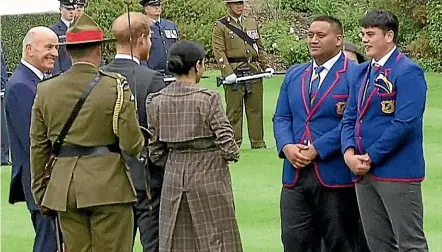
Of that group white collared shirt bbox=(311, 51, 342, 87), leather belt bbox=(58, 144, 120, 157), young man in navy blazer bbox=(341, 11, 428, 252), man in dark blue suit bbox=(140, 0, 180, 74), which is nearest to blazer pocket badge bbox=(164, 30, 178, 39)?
man in dark blue suit bbox=(140, 0, 180, 74)

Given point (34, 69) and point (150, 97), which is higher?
point (34, 69)

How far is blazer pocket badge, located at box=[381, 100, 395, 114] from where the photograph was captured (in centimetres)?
646

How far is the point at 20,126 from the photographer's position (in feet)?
23.2

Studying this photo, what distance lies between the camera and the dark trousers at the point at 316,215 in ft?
22.8

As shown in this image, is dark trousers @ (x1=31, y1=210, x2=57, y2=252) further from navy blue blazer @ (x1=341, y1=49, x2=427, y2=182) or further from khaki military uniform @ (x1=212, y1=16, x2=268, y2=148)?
khaki military uniform @ (x1=212, y1=16, x2=268, y2=148)

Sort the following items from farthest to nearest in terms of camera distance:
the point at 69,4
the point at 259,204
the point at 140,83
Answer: the point at 69,4 → the point at 259,204 → the point at 140,83

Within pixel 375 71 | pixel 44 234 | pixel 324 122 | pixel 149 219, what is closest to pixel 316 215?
pixel 324 122

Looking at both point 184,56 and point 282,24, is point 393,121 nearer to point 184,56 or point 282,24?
point 184,56

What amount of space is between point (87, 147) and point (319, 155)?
1581 millimetres

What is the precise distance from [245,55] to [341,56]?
20.7 feet

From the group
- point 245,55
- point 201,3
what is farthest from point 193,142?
point 201,3

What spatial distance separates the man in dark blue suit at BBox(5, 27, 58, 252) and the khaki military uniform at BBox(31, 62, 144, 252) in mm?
792

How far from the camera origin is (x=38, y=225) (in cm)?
738

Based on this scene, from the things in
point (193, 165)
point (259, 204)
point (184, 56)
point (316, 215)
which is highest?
point (184, 56)
